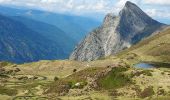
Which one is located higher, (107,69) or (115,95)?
(107,69)

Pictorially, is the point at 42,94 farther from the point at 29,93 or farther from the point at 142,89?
the point at 142,89

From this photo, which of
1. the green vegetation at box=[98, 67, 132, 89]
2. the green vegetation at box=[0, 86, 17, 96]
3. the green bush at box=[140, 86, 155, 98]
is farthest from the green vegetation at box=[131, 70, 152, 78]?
the green vegetation at box=[0, 86, 17, 96]

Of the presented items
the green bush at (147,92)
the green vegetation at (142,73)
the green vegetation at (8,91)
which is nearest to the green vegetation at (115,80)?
the green vegetation at (142,73)

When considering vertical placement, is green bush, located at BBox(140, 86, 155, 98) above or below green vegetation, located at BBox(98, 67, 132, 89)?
below

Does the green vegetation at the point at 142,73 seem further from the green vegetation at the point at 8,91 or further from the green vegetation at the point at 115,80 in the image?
the green vegetation at the point at 8,91

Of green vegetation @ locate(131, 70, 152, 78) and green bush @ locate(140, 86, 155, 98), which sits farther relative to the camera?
green vegetation @ locate(131, 70, 152, 78)

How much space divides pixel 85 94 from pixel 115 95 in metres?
9.91

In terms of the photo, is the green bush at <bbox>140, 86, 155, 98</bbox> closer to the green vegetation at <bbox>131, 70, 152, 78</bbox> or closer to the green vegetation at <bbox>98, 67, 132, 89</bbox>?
the green vegetation at <bbox>98, 67, 132, 89</bbox>

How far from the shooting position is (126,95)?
389 feet

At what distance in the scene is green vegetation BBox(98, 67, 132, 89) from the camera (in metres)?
129

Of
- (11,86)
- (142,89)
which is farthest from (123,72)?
(11,86)

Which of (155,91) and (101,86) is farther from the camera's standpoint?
(101,86)

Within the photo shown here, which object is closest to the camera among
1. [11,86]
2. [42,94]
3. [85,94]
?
[85,94]

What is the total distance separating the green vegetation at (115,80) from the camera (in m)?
129
